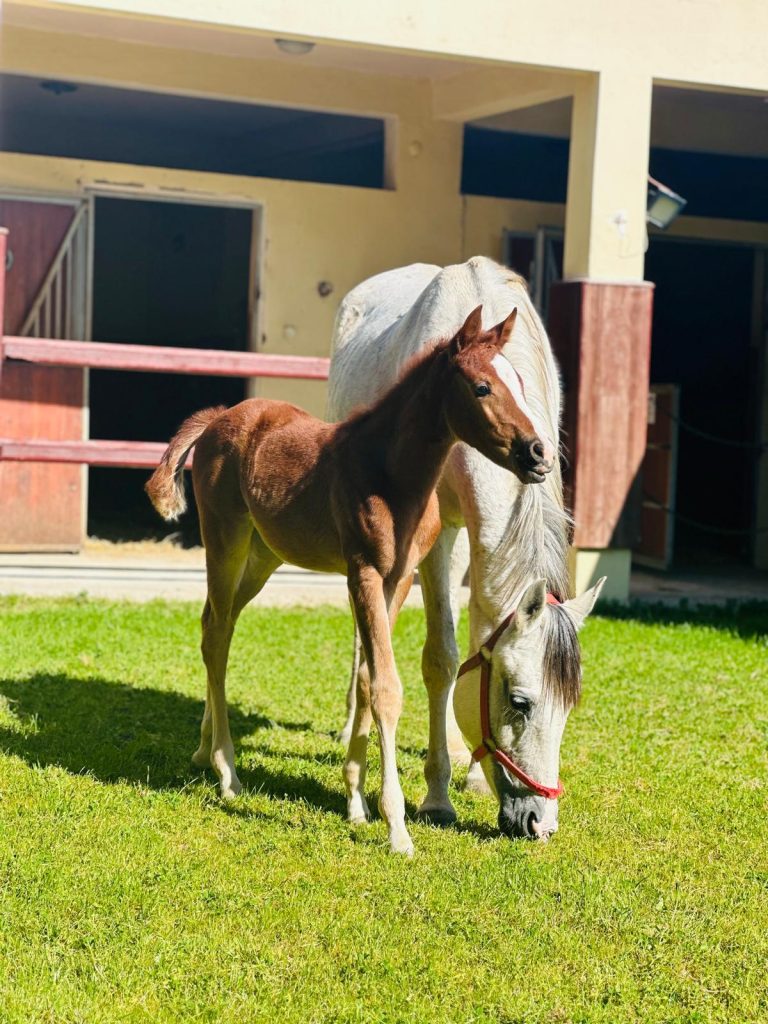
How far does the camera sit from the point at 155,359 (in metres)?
9.38

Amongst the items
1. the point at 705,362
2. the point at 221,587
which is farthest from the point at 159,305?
the point at 221,587

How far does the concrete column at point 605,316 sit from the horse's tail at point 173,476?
469 cm

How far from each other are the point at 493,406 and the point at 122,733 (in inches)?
101

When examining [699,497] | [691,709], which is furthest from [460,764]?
[699,497]

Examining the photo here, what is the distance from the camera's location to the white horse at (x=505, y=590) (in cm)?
441

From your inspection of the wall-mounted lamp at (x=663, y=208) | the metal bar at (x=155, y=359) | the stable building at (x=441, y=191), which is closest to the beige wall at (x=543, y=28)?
the stable building at (x=441, y=191)

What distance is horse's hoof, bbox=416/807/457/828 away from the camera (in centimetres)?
488

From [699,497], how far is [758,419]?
2454 millimetres

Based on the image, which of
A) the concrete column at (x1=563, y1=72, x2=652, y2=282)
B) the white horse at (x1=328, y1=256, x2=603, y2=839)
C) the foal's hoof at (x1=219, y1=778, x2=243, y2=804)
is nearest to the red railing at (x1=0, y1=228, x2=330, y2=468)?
the concrete column at (x1=563, y1=72, x2=652, y2=282)

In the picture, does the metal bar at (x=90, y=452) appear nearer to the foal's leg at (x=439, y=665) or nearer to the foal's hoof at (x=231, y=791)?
the foal's leg at (x=439, y=665)

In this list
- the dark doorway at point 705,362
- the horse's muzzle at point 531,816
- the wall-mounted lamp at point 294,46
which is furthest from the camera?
the dark doorway at point 705,362

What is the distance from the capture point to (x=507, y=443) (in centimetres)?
429

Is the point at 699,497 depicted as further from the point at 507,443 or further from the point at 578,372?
the point at 507,443

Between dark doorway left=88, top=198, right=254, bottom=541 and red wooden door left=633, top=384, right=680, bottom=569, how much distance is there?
4744 mm
